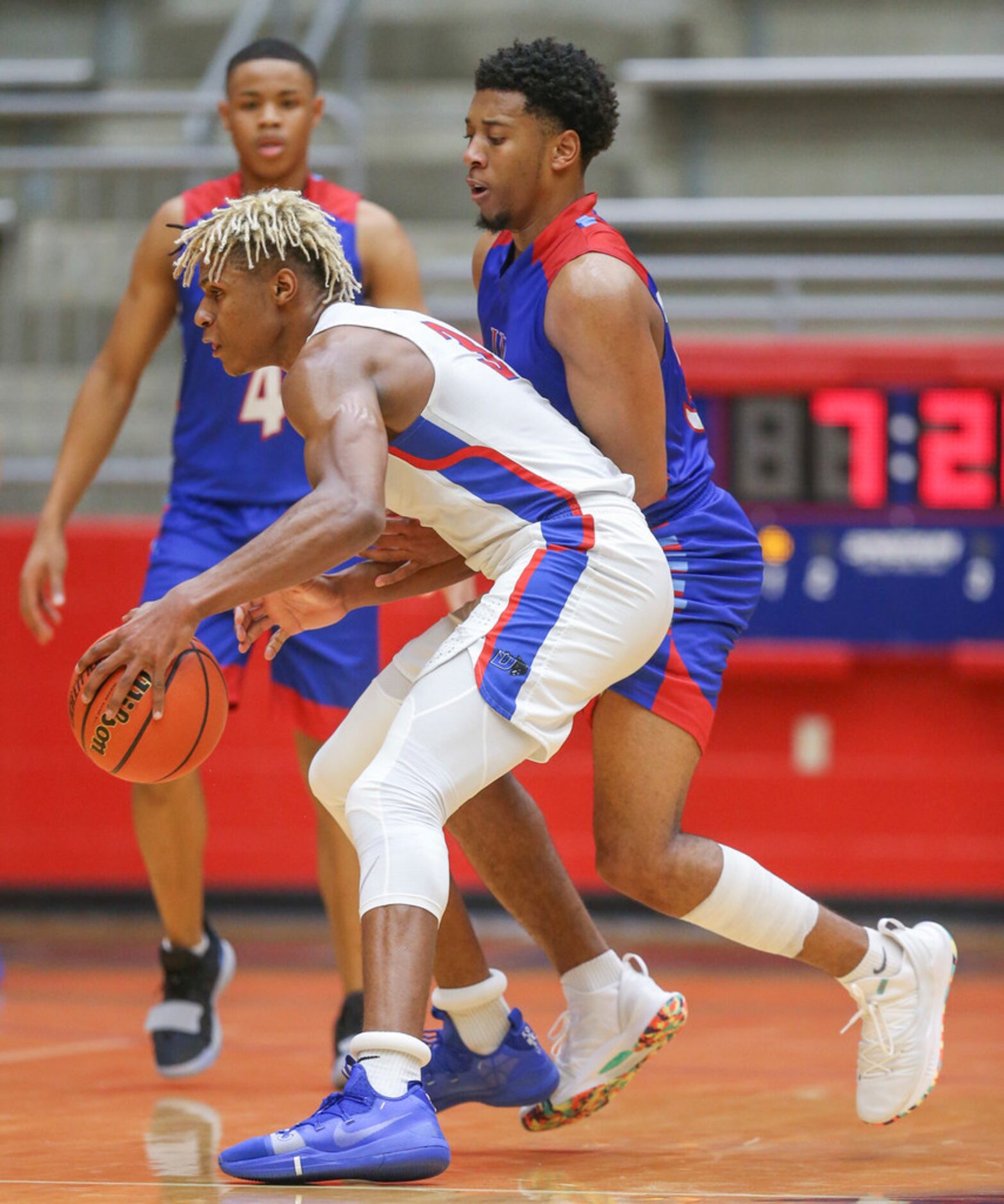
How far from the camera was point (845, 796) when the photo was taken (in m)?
6.85

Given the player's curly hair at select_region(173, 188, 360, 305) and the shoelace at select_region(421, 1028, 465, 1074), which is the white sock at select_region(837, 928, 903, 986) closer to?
the shoelace at select_region(421, 1028, 465, 1074)

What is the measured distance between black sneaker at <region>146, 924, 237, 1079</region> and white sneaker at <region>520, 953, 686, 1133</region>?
3.24ft

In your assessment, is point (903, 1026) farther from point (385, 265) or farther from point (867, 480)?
point (867, 480)

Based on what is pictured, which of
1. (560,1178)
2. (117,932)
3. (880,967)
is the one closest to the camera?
(560,1178)

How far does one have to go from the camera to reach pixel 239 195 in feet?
14.6

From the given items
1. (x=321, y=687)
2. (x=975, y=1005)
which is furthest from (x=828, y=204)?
(x=321, y=687)

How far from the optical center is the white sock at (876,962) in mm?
3324

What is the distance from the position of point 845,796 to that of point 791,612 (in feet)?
2.43

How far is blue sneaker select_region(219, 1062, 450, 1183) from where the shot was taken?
271 cm

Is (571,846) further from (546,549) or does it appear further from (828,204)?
(546,549)

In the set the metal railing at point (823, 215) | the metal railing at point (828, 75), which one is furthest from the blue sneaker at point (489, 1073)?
the metal railing at point (828, 75)

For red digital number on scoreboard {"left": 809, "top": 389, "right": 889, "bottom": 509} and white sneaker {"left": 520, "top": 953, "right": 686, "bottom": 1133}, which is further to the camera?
red digital number on scoreboard {"left": 809, "top": 389, "right": 889, "bottom": 509}

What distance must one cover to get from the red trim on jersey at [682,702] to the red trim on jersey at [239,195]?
1608 mm

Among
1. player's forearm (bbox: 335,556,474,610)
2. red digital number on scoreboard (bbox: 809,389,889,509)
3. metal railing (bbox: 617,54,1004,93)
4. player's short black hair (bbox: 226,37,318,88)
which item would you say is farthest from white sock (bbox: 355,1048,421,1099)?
metal railing (bbox: 617,54,1004,93)
